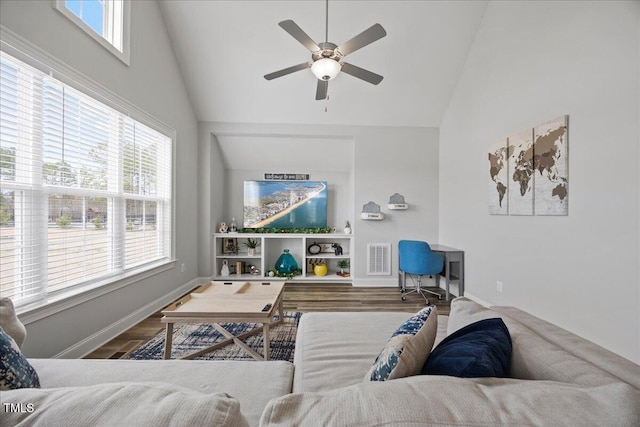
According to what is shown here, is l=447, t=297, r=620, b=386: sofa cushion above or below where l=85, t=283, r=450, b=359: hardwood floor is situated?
above

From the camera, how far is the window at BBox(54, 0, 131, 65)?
2096mm

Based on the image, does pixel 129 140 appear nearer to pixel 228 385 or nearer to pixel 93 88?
pixel 93 88

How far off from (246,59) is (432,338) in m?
3.86

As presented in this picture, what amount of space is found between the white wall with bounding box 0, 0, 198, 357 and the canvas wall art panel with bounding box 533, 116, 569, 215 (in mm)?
3935

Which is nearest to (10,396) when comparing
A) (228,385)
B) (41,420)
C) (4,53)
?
(41,420)

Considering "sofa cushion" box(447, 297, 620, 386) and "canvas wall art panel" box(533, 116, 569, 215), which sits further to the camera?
"canvas wall art panel" box(533, 116, 569, 215)

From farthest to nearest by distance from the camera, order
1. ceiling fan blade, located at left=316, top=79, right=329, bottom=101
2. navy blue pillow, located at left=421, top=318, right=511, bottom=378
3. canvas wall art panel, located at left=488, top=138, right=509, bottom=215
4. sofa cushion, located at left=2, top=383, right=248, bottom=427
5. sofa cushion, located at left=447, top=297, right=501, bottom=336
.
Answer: canvas wall art panel, located at left=488, top=138, right=509, bottom=215 < ceiling fan blade, located at left=316, top=79, right=329, bottom=101 < sofa cushion, located at left=447, top=297, right=501, bottom=336 < navy blue pillow, located at left=421, top=318, right=511, bottom=378 < sofa cushion, located at left=2, top=383, right=248, bottom=427

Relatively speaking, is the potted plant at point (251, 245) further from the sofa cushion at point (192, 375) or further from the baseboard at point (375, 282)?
the sofa cushion at point (192, 375)

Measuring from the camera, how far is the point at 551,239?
2268 millimetres

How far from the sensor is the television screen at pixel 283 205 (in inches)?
191

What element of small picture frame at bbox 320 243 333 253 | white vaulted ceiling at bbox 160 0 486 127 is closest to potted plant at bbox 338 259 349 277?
small picture frame at bbox 320 243 333 253

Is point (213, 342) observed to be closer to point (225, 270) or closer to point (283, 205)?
point (225, 270)

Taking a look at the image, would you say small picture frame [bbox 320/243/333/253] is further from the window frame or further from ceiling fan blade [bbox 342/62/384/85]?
ceiling fan blade [bbox 342/62/384/85]

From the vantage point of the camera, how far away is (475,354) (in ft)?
2.68
